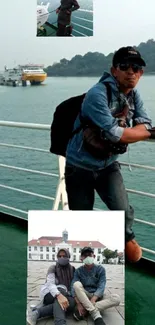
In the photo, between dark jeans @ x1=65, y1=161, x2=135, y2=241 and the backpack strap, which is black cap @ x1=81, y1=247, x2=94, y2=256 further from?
the backpack strap

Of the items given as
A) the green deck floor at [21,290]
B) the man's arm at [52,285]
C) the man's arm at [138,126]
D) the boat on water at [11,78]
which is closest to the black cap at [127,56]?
the man's arm at [138,126]

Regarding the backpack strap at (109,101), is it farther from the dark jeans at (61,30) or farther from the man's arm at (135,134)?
the dark jeans at (61,30)

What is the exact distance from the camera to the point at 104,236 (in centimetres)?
136

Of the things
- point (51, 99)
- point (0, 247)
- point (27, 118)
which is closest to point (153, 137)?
point (0, 247)

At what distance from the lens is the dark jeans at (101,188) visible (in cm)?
150

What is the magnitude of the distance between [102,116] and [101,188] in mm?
235

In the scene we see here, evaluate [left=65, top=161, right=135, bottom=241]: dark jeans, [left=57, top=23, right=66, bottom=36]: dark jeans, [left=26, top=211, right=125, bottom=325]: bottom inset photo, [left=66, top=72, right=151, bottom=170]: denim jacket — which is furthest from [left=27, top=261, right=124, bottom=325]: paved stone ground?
[left=57, top=23, right=66, bottom=36]: dark jeans

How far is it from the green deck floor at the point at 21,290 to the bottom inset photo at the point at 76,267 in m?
0.42

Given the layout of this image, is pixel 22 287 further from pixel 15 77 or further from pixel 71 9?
pixel 15 77

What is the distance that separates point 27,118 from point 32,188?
10.9 metres

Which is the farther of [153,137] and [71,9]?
[71,9]

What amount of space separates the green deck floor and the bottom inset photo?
1.38ft

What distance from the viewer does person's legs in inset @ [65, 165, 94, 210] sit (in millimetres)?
1497

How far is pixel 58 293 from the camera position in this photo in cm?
133
